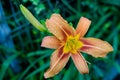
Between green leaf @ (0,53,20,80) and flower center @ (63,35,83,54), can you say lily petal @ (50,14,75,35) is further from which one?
green leaf @ (0,53,20,80)

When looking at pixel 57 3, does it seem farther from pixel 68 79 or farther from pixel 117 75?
pixel 117 75

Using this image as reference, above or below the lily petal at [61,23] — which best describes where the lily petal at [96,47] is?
below

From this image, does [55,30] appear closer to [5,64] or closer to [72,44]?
[72,44]

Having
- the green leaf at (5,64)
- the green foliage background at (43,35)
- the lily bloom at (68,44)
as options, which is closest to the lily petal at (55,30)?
the lily bloom at (68,44)

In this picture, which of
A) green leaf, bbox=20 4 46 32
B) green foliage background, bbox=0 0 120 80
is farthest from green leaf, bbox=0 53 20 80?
green leaf, bbox=20 4 46 32

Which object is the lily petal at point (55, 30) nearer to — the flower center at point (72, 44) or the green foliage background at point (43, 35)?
the flower center at point (72, 44)

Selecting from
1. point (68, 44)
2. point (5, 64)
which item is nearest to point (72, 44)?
point (68, 44)
